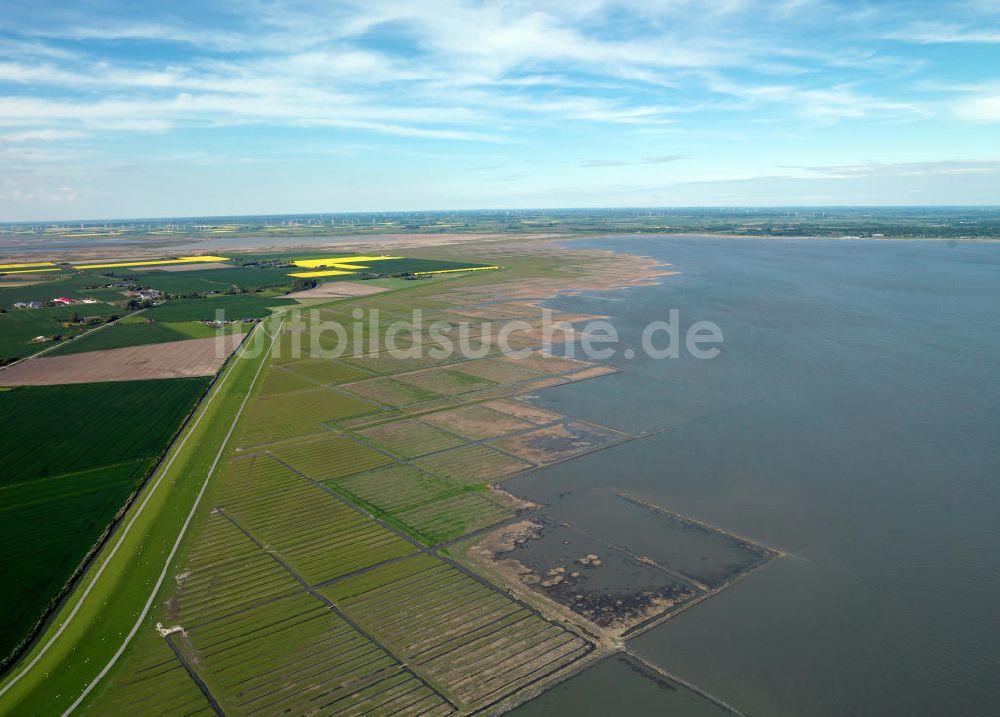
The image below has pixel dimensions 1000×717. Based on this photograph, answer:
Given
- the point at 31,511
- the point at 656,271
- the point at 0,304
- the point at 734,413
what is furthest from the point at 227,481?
the point at 656,271

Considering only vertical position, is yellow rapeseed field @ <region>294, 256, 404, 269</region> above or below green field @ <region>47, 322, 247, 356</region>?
above

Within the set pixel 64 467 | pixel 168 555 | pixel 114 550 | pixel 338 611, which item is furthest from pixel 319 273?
pixel 338 611

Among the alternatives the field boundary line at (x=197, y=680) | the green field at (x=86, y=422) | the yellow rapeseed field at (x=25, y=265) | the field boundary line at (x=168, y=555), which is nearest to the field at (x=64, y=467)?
the green field at (x=86, y=422)

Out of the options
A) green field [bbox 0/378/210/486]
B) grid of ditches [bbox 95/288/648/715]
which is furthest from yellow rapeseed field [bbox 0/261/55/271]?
grid of ditches [bbox 95/288/648/715]

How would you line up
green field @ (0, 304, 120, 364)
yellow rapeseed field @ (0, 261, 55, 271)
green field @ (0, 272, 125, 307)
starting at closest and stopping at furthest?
green field @ (0, 304, 120, 364) < green field @ (0, 272, 125, 307) < yellow rapeseed field @ (0, 261, 55, 271)

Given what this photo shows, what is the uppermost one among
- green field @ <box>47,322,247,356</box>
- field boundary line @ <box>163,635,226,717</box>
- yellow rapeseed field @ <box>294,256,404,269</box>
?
yellow rapeseed field @ <box>294,256,404,269</box>

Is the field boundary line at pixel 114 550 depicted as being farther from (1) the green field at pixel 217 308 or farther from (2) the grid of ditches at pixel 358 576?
(1) the green field at pixel 217 308

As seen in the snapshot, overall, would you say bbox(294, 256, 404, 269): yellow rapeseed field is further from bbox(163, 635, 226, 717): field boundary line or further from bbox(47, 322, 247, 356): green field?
bbox(163, 635, 226, 717): field boundary line
